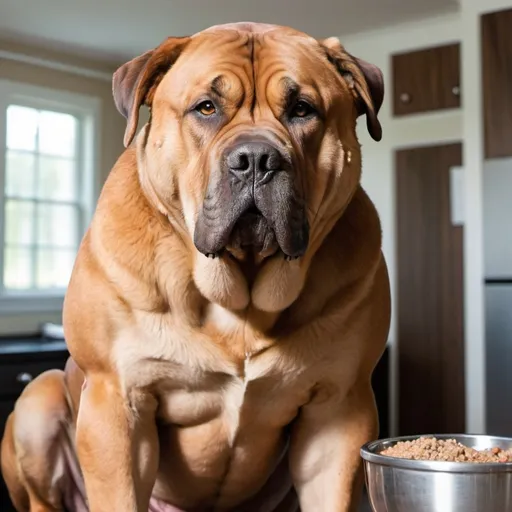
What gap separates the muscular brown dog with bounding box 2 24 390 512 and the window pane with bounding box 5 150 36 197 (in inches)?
131

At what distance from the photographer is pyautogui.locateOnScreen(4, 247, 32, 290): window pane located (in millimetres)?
4340

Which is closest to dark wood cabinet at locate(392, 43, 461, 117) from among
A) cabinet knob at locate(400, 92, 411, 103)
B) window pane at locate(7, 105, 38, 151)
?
cabinet knob at locate(400, 92, 411, 103)

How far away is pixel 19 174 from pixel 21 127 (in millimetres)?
249

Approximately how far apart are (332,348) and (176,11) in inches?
125

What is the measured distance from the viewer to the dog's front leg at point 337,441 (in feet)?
3.80

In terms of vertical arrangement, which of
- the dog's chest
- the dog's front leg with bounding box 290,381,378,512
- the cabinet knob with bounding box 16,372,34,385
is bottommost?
the cabinet knob with bounding box 16,372,34,385

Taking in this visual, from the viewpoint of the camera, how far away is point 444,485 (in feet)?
2.59

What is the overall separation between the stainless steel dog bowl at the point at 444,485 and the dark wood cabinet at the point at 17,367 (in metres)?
2.50

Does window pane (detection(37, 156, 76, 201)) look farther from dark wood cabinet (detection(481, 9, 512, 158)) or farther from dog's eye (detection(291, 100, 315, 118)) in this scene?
dog's eye (detection(291, 100, 315, 118))

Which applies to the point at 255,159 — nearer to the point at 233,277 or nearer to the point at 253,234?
the point at 253,234

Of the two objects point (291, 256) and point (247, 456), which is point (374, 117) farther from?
point (247, 456)

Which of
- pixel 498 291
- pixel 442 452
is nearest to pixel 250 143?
pixel 442 452

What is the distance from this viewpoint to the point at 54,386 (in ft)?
4.61

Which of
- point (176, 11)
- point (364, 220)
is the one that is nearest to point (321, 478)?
point (364, 220)
